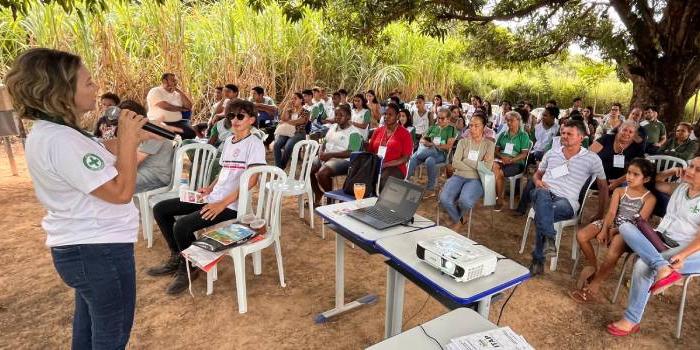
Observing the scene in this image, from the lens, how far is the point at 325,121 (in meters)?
7.62

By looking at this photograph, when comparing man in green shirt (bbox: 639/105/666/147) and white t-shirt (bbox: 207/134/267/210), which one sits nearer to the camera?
white t-shirt (bbox: 207/134/267/210)

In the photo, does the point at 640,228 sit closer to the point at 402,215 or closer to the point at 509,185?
the point at 402,215

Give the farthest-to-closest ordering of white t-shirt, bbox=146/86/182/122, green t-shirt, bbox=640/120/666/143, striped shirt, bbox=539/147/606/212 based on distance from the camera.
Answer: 1. white t-shirt, bbox=146/86/182/122
2. green t-shirt, bbox=640/120/666/143
3. striped shirt, bbox=539/147/606/212

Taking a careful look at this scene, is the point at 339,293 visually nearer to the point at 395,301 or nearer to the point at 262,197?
the point at 395,301

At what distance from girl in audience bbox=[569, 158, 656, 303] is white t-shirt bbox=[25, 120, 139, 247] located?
320cm

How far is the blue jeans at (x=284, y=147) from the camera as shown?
20.6ft

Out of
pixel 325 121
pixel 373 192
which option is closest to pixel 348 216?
pixel 373 192

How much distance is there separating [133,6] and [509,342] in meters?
8.55

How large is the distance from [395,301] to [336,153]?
2842 mm

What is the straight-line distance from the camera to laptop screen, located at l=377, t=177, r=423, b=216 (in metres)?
2.26

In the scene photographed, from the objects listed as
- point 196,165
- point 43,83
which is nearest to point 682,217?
point 43,83

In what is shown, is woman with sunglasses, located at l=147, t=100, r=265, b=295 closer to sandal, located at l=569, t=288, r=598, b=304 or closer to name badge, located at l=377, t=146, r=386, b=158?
name badge, located at l=377, t=146, r=386, b=158

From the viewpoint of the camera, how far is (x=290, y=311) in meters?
2.83

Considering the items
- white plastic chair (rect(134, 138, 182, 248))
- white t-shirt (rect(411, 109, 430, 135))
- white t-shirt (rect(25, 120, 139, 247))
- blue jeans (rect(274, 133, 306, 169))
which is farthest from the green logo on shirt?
white t-shirt (rect(411, 109, 430, 135))
